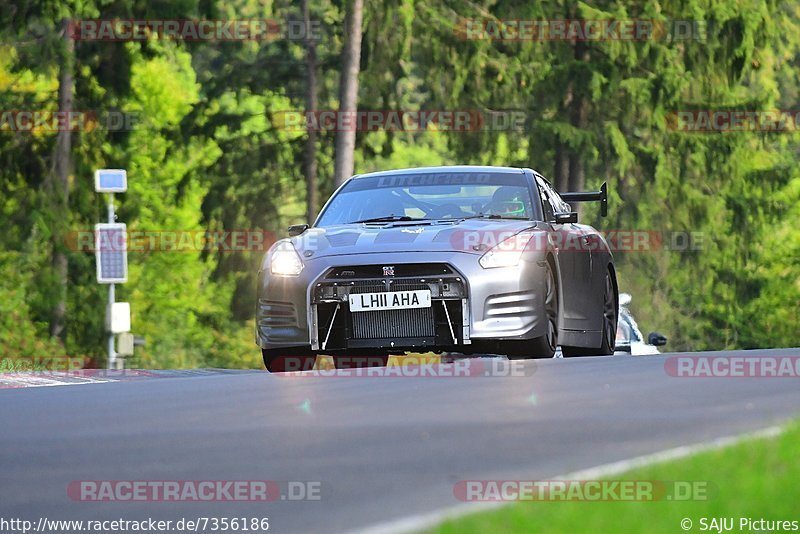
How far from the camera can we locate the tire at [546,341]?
43.5 ft

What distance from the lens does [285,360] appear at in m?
13.6

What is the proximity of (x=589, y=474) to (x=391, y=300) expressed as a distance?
6227mm

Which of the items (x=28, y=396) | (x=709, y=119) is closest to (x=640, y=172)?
(x=709, y=119)

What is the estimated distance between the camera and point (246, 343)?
68000mm

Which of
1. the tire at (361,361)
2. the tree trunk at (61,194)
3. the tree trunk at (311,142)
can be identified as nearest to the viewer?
the tire at (361,361)

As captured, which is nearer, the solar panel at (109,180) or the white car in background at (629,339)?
the white car in background at (629,339)

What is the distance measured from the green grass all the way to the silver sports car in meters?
5.97

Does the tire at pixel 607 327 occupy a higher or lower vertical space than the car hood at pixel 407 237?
lower

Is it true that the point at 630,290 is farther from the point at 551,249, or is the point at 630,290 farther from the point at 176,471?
the point at 176,471

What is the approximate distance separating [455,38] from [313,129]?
6045 millimetres

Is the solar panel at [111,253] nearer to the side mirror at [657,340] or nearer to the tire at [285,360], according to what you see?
the side mirror at [657,340]

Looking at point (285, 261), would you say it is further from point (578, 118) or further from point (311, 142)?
point (311, 142)

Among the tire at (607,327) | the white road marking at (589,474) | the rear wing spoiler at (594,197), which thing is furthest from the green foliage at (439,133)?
the white road marking at (589,474)

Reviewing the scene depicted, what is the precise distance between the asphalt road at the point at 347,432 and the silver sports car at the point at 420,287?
143 cm
